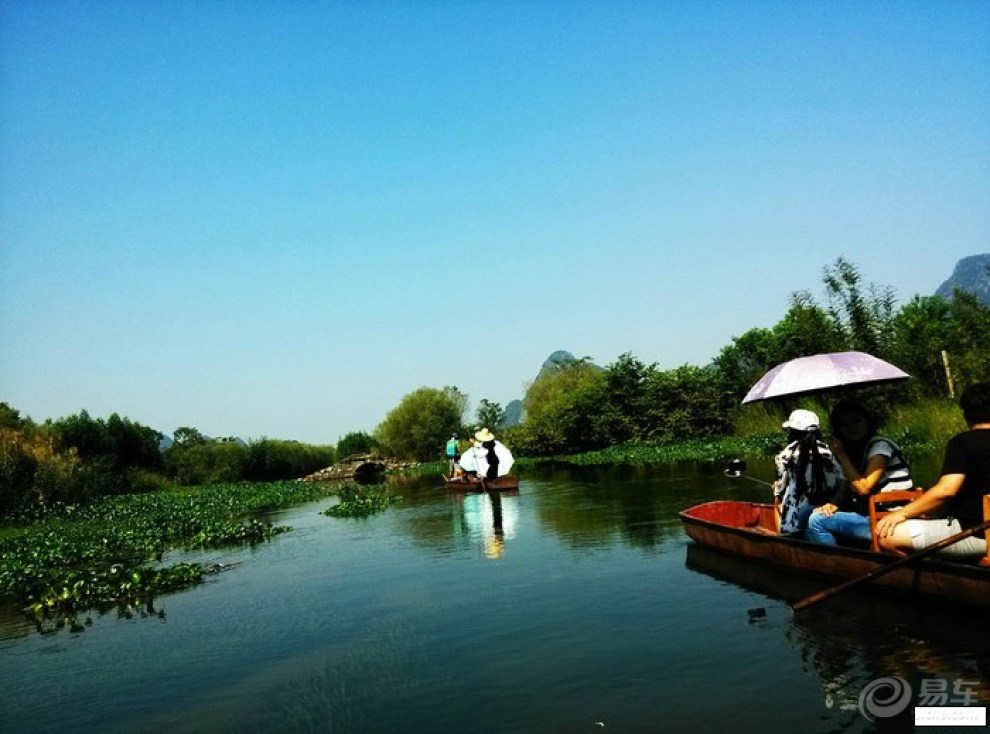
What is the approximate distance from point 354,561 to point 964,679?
11.8 metres

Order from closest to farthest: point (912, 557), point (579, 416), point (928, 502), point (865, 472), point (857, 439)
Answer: point (928, 502), point (912, 557), point (865, 472), point (857, 439), point (579, 416)

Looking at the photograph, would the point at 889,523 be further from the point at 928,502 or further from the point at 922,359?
the point at 922,359

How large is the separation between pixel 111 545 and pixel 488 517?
997 centimetres

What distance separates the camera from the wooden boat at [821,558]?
7.59 metres

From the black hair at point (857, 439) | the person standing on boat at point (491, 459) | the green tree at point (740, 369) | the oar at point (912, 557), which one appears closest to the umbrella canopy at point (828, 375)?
the black hair at point (857, 439)

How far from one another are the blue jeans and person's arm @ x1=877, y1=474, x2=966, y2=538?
3.08 feet

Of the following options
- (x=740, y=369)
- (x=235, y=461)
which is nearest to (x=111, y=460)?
(x=235, y=461)

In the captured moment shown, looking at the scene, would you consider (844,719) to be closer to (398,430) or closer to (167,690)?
(167,690)

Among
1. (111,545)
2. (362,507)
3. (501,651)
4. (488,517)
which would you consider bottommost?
(501,651)

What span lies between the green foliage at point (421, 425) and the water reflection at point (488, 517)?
43.5m

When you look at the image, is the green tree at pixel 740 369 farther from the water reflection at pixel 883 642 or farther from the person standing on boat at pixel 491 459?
the water reflection at pixel 883 642

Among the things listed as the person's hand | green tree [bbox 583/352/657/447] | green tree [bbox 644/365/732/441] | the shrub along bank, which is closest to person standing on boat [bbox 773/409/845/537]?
the person's hand

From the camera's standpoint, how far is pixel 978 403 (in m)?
7.03

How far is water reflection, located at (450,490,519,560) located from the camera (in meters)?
16.5
